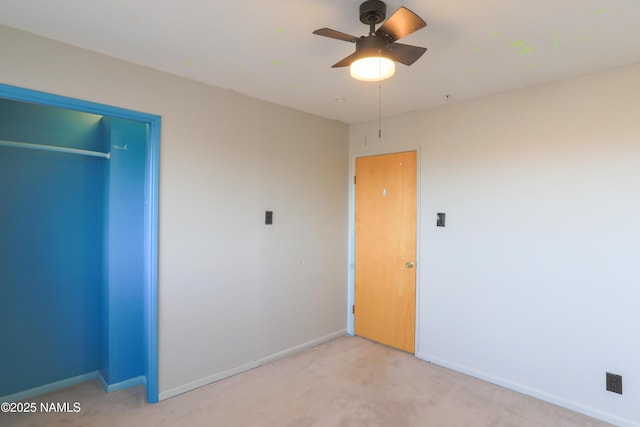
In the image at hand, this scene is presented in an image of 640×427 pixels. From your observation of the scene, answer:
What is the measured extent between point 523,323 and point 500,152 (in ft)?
4.67

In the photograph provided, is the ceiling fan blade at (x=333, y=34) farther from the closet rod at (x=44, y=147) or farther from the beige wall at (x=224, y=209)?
the closet rod at (x=44, y=147)

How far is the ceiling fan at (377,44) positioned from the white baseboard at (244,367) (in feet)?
8.56

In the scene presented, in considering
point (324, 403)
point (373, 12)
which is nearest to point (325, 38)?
point (373, 12)

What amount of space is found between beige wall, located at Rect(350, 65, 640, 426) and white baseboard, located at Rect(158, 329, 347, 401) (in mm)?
1048

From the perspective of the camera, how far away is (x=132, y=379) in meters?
2.80

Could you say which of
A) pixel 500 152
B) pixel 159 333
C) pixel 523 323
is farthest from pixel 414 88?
pixel 159 333

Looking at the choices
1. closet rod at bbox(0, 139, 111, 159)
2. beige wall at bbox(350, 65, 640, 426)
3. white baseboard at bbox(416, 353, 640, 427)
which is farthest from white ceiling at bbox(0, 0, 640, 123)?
white baseboard at bbox(416, 353, 640, 427)

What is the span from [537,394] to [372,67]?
9.07 ft

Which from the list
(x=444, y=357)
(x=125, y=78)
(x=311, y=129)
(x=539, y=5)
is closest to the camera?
(x=539, y=5)

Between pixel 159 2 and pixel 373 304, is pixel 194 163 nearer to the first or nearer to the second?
pixel 159 2

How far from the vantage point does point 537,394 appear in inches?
105

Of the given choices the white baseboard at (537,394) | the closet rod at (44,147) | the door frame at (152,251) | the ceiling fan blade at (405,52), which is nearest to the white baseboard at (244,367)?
the door frame at (152,251)

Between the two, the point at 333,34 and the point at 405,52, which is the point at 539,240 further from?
the point at 333,34

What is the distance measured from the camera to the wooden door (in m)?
3.49
